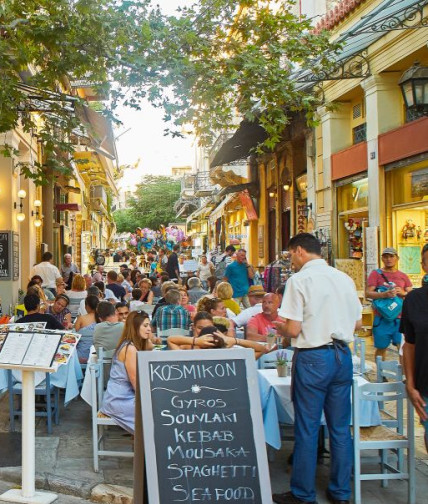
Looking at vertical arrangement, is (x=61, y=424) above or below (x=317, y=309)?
below

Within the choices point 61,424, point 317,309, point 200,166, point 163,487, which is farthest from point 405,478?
point 200,166

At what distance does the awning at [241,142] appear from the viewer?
1834cm

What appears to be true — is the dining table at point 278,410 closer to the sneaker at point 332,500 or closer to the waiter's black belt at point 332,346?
the sneaker at point 332,500

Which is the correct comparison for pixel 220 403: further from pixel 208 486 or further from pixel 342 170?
pixel 342 170

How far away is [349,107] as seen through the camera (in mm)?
16188

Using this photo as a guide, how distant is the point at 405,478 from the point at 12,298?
12146 millimetres

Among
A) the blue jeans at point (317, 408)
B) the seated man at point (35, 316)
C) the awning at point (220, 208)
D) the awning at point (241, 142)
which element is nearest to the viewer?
the blue jeans at point (317, 408)

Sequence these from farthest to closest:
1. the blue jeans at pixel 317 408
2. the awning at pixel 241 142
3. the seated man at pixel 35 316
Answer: the awning at pixel 241 142 → the seated man at pixel 35 316 → the blue jeans at pixel 317 408

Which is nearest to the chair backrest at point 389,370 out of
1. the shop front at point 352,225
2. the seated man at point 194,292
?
the seated man at point 194,292

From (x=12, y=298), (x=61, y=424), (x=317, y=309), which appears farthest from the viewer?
(x=12, y=298)

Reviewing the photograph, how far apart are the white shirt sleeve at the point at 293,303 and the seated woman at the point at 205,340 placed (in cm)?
73

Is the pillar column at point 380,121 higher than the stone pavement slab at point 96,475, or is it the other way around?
the pillar column at point 380,121

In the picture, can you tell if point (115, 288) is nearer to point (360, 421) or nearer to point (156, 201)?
point (360, 421)

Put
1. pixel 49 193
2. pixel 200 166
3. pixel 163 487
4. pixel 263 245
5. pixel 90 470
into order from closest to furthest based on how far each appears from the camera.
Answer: pixel 163 487
pixel 90 470
pixel 49 193
pixel 263 245
pixel 200 166
